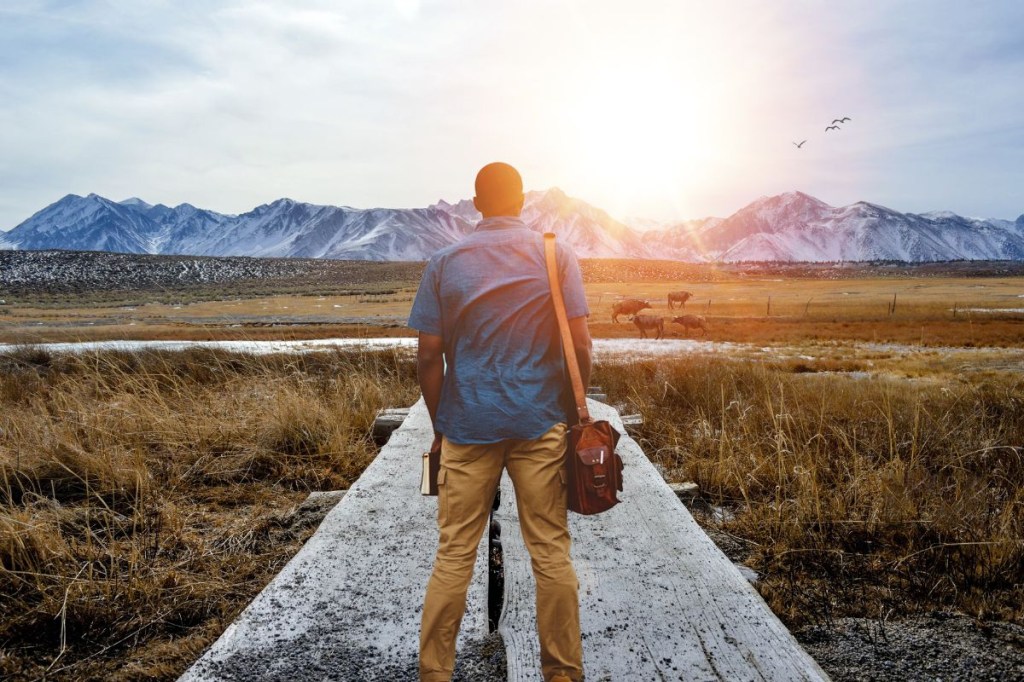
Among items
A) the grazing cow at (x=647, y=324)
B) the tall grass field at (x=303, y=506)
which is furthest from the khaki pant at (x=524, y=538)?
the grazing cow at (x=647, y=324)

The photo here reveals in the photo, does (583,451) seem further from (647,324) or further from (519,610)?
(647,324)

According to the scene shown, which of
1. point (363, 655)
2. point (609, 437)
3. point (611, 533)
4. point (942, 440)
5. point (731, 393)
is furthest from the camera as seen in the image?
point (731, 393)

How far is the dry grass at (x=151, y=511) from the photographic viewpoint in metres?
3.01

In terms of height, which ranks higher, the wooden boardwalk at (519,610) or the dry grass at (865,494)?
the wooden boardwalk at (519,610)

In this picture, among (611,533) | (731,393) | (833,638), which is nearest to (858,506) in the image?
(833,638)

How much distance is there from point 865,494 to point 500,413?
3.62 meters

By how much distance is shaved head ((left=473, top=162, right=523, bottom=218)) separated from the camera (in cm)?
231

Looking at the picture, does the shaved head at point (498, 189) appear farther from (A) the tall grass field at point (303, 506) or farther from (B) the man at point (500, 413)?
(A) the tall grass field at point (303, 506)

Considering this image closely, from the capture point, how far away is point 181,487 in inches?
197

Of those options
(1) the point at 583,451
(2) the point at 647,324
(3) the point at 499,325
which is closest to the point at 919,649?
(1) the point at 583,451

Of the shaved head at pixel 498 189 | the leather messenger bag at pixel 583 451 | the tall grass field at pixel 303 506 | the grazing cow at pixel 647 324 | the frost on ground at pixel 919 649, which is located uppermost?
the shaved head at pixel 498 189

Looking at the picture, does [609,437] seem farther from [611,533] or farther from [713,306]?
[713,306]

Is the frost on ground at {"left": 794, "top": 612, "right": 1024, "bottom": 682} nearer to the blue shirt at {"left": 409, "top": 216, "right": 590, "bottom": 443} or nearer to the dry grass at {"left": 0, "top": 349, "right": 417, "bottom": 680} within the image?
the blue shirt at {"left": 409, "top": 216, "right": 590, "bottom": 443}

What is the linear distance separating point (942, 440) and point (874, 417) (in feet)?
4.26
